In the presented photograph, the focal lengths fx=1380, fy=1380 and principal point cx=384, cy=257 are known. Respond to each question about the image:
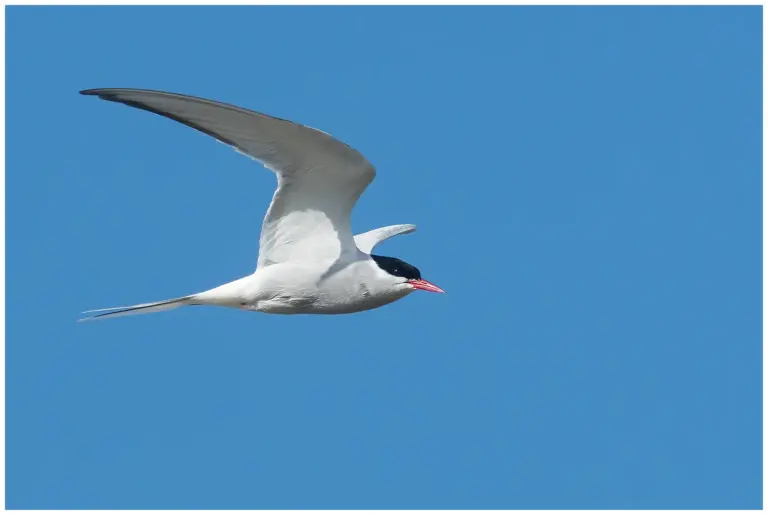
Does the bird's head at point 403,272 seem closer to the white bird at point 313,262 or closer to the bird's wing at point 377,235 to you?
the white bird at point 313,262

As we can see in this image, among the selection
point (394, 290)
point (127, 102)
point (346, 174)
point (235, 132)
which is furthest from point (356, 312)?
point (127, 102)

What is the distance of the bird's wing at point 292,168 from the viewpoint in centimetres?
980

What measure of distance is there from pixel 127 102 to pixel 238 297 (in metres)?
2.49

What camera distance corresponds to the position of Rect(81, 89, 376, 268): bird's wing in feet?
32.2

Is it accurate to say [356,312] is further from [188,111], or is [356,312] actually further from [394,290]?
[188,111]

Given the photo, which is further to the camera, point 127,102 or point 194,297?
point 194,297

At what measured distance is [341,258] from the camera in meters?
11.6

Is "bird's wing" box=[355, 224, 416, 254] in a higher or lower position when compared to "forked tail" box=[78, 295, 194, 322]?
higher

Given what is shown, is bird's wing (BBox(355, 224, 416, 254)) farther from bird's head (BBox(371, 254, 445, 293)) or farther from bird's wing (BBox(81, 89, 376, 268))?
bird's wing (BBox(81, 89, 376, 268))

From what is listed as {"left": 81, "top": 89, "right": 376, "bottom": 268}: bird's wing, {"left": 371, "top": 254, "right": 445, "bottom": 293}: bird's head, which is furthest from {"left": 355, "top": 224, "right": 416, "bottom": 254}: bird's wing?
{"left": 81, "top": 89, "right": 376, "bottom": 268}: bird's wing

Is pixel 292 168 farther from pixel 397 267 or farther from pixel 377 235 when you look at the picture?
pixel 377 235

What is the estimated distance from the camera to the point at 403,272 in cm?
1165

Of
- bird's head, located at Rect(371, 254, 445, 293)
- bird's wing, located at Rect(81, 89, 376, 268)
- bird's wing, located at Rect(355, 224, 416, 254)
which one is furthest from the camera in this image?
bird's wing, located at Rect(355, 224, 416, 254)

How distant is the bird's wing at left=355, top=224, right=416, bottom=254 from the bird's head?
5.52 ft
